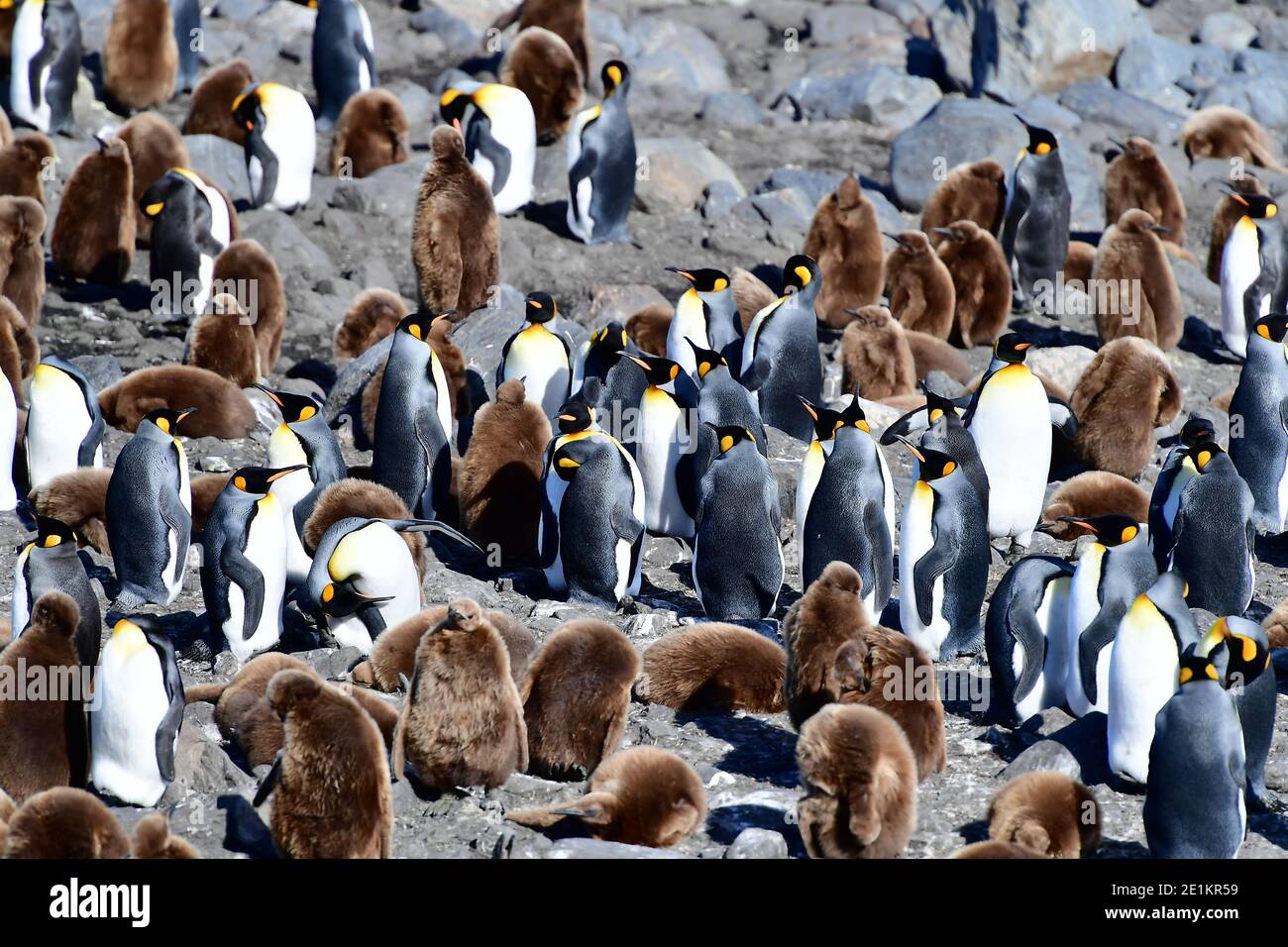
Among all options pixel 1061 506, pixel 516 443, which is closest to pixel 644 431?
pixel 516 443

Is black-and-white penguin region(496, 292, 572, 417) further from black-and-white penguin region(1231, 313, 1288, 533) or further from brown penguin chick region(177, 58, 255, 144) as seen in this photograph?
brown penguin chick region(177, 58, 255, 144)

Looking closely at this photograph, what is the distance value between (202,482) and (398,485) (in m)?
1.08

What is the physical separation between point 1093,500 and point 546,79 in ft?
22.8

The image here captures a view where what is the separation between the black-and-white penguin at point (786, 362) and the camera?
9688mm

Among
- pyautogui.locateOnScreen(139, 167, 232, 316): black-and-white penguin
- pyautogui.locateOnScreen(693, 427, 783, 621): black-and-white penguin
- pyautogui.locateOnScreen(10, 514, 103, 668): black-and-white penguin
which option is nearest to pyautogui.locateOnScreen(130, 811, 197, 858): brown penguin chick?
pyautogui.locateOnScreen(10, 514, 103, 668): black-and-white penguin

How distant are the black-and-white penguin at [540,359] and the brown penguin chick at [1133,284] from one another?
417 cm

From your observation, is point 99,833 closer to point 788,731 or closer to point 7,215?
point 788,731

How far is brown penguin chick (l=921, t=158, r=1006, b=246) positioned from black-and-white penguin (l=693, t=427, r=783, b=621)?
220 inches

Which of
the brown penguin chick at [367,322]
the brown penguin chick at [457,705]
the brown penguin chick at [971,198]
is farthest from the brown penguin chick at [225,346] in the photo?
the brown penguin chick at [971,198]

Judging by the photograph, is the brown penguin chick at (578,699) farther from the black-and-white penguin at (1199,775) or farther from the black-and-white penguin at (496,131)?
the black-and-white penguin at (496,131)

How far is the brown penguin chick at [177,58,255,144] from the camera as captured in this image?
44.5 ft

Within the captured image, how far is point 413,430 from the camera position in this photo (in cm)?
890

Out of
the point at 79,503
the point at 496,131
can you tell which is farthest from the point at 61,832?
the point at 496,131

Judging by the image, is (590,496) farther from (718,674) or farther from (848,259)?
(848,259)
